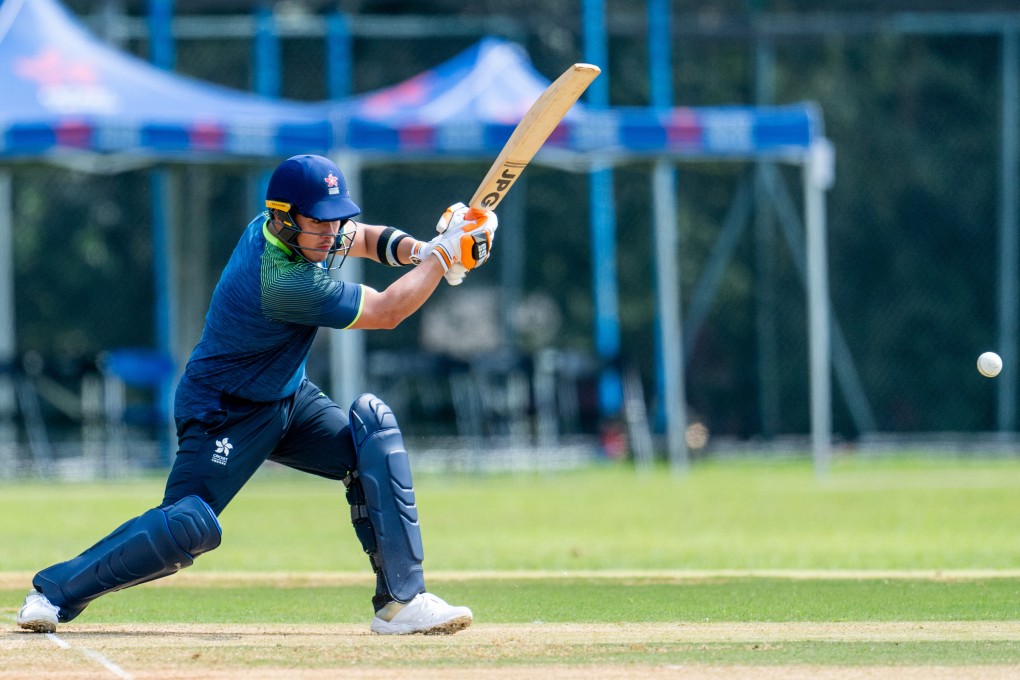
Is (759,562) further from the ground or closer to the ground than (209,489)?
closer to the ground

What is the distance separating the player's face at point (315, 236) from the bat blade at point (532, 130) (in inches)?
33.0

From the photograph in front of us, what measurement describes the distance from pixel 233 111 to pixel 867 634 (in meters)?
11.0

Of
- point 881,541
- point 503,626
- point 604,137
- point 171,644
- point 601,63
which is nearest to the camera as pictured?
point 171,644

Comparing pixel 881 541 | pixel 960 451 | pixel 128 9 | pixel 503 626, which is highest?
pixel 128 9

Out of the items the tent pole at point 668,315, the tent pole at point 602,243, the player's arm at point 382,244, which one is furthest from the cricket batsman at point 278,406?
the tent pole at point 602,243

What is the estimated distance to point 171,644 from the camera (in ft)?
20.1

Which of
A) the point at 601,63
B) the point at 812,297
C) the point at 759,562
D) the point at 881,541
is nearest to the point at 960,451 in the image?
the point at 812,297

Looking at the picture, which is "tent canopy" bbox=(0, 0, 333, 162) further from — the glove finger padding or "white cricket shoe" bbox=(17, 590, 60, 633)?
"white cricket shoe" bbox=(17, 590, 60, 633)

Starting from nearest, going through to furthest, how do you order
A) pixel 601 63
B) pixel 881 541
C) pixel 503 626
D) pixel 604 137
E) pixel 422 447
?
pixel 503 626 → pixel 881 541 → pixel 604 137 → pixel 422 447 → pixel 601 63

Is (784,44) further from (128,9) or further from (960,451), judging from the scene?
(128,9)

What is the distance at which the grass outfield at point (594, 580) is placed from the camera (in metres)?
5.72

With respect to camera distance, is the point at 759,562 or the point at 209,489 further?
the point at 759,562

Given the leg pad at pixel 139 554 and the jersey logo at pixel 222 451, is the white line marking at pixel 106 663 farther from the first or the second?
the jersey logo at pixel 222 451

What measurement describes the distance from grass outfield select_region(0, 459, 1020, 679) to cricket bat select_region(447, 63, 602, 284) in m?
1.83
